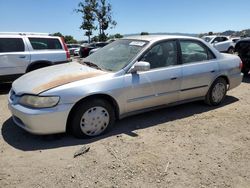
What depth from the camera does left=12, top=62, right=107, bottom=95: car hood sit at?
413cm

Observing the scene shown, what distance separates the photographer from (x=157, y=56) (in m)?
5.05

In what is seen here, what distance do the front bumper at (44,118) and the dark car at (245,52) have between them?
7.45 m

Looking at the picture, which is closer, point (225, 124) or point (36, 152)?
point (36, 152)

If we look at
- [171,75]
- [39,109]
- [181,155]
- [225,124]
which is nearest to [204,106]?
[225,124]

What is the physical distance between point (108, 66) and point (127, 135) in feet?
3.97

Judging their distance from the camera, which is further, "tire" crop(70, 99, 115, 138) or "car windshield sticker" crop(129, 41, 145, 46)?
"car windshield sticker" crop(129, 41, 145, 46)

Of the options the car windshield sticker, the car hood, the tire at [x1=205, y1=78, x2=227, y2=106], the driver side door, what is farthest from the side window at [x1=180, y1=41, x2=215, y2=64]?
the car hood

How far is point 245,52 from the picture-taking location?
9594mm

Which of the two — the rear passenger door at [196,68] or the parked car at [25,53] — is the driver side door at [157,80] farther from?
the parked car at [25,53]

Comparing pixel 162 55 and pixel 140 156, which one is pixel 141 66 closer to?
pixel 162 55

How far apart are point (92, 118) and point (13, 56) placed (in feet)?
14.7

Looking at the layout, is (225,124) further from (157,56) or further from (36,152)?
(36,152)

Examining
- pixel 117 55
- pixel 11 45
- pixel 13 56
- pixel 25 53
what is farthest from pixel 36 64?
pixel 117 55

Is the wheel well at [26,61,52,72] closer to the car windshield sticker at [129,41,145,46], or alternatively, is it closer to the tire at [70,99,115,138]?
the car windshield sticker at [129,41,145,46]
